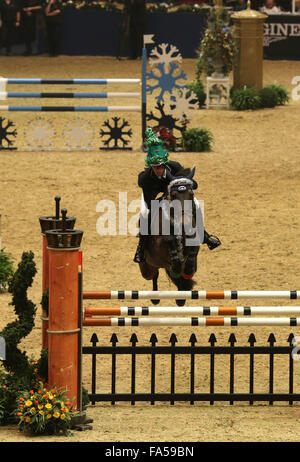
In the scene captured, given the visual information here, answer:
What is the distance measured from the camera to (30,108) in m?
21.2

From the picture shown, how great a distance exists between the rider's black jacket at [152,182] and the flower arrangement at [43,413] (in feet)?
8.12

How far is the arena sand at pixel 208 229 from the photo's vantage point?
9.27m

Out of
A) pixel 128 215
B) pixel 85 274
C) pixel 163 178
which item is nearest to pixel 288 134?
pixel 128 215

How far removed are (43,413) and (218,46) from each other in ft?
56.8

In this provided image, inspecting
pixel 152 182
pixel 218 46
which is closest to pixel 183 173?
pixel 152 182

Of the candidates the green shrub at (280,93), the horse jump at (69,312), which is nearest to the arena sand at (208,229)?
the green shrub at (280,93)

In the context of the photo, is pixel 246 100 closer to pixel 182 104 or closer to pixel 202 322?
pixel 182 104

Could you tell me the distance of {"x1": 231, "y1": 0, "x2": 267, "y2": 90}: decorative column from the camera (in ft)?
84.2

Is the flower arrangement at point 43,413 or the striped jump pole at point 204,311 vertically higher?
the striped jump pole at point 204,311

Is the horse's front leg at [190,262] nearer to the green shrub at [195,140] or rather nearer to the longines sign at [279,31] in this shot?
the green shrub at [195,140]

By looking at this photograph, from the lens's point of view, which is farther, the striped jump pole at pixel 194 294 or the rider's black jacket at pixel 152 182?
the rider's black jacket at pixel 152 182

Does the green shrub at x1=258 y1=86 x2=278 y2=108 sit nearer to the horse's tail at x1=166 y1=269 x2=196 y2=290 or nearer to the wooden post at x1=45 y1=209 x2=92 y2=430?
the horse's tail at x1=166 y1=269 x2=196 y2=290

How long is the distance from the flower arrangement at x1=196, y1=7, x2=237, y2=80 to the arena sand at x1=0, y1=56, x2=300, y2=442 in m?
1.02

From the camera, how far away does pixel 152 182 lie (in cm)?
1083
